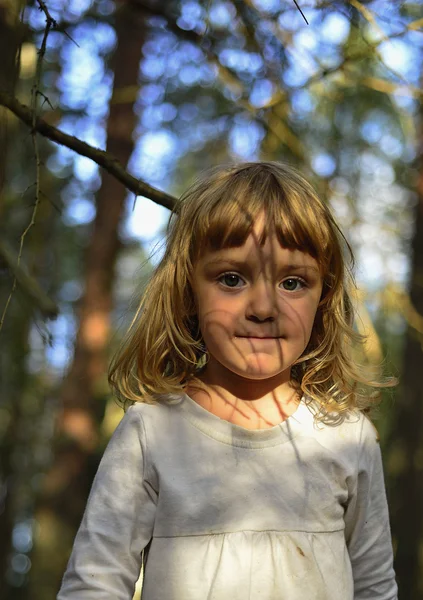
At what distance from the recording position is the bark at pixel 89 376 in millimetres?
6492

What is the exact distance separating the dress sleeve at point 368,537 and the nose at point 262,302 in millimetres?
433

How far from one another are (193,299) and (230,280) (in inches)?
7.6

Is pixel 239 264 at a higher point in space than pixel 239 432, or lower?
higher

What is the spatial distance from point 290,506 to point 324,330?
46 cm

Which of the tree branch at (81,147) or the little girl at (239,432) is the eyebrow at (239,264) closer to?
the little girl at (239,432)

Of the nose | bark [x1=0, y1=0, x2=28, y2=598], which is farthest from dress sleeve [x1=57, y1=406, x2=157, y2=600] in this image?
bark [x1=0, y1=0, x2=28, y2=598]

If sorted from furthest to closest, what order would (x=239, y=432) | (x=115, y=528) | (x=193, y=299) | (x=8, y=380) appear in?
(x=8, y=380), (x=193, y=299), (x=239, y=432), (x=115, y=528)

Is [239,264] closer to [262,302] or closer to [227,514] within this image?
[262,302]

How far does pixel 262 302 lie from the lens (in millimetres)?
1651

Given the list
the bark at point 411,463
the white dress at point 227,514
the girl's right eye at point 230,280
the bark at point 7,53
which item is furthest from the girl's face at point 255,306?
the bark at point 411,463

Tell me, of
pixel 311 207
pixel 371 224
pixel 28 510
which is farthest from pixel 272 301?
pixel 28 510

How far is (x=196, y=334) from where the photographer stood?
1906mm

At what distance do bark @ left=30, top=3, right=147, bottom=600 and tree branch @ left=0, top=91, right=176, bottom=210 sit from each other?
4.59 m

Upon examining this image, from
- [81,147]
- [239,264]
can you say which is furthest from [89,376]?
[239,264]
